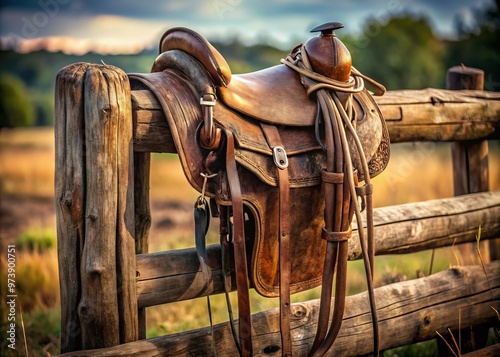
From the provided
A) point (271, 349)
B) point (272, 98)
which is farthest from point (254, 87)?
point (271, 349)

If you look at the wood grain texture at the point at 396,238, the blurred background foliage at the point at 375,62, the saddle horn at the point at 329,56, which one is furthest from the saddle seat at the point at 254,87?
the blurred background foliage at the point at 375,62

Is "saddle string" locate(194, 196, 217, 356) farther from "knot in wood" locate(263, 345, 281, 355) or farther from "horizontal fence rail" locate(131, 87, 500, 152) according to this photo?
"horizontal fence rail" locate(131, 87, 500, 152)

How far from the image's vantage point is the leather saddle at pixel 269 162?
1.92m

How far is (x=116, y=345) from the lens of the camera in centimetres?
192

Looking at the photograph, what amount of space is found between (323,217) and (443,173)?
8.83 m

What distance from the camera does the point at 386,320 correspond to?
2.54 m

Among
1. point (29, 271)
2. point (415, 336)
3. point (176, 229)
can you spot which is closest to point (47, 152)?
point (176, 229)

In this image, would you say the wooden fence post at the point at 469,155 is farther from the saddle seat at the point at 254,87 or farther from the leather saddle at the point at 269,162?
the saddle seat at the point at 254,87

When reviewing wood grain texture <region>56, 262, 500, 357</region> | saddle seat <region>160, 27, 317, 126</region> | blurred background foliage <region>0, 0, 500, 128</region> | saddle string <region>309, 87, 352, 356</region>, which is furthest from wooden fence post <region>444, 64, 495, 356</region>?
blurred background foliage <region>0, 0, 500, 128</region>

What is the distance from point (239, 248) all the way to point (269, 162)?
0.34 metres

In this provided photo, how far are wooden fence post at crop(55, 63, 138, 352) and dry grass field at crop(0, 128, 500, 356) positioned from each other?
0.32 meters

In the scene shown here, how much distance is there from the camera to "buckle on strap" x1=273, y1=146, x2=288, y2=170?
1.98 meters

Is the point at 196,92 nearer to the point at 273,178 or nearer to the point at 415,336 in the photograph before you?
the point at 273,178

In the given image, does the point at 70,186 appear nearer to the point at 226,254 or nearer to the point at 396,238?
the point at 226,254
